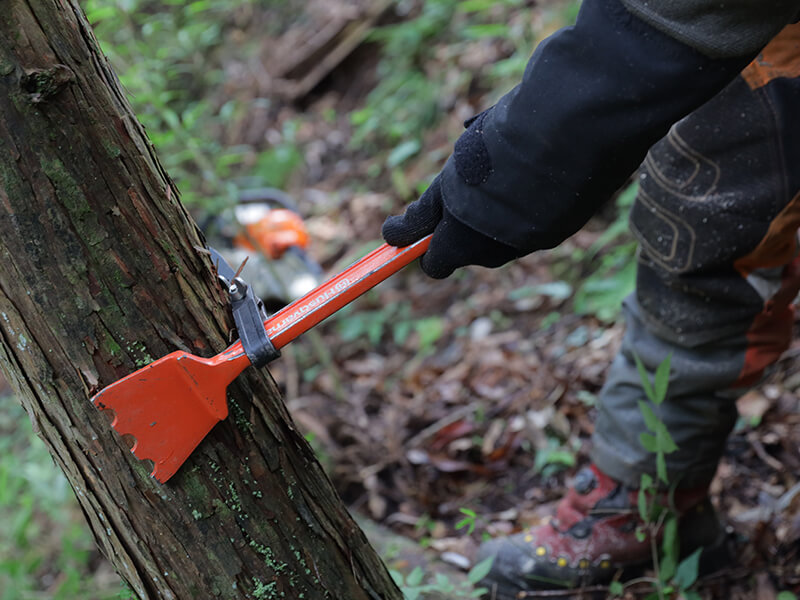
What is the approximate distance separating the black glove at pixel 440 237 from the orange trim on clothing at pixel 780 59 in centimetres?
71

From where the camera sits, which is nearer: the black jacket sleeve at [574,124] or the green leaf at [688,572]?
the black jacket sleeve at [574,124]

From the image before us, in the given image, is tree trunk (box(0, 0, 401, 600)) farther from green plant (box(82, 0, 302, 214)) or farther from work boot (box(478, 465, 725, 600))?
work boot (box(478, 465, 725, 600))

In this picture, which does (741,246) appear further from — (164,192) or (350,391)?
(350,391)

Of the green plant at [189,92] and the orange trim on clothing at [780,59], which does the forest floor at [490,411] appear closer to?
the green plant at [189,92]

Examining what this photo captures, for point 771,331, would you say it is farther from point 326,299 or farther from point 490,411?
point 490,411

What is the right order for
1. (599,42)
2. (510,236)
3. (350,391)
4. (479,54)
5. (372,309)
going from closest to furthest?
1. (599,42)
2. (510,236)
3. (350,391)
4. (372,309)
5. (479,54)

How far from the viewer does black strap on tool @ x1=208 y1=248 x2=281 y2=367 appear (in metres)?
1.17

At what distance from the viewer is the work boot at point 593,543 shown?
1914mm

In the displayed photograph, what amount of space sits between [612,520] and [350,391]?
1.76 m

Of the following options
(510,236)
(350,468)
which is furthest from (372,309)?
(510,236)

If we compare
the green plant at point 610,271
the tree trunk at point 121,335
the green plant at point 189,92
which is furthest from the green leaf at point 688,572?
the green plant at point 189,92

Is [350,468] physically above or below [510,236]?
below

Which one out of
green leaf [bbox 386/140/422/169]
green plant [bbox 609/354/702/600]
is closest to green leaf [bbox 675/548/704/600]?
green plant [bbox 609/354/702/600]

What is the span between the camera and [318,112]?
21.8ft
